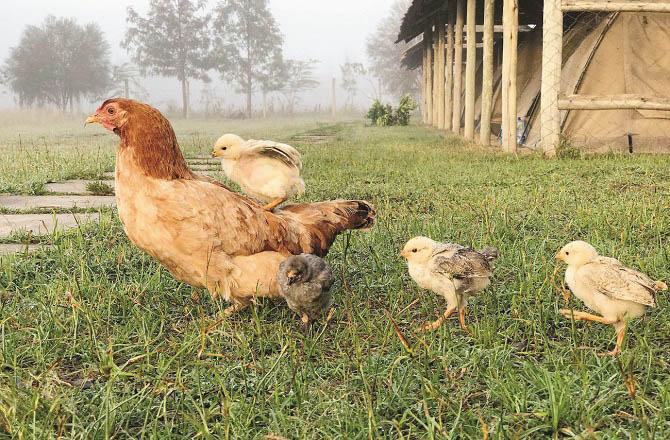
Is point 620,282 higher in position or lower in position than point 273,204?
lower

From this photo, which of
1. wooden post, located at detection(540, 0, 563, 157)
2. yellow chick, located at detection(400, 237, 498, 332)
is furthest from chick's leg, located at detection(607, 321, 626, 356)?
wooden post, located at detection(540, 0, 563, 157)

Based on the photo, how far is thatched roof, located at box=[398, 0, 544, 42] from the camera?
1516 centimetres

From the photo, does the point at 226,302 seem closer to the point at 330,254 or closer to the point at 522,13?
the point at 330,254

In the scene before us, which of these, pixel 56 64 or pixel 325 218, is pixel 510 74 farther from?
pixel 56 64

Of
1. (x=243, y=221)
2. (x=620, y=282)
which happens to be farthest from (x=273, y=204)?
(x=620, y=282)

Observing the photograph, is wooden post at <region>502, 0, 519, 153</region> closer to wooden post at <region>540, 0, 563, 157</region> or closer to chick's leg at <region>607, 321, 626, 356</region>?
wooden post at <region>540, 0, 563, 157</region>

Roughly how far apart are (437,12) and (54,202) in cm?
1689

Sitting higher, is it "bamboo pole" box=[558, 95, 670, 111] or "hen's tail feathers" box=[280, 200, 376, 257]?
"bamboo pole" box=[558, 95, 670, 111]

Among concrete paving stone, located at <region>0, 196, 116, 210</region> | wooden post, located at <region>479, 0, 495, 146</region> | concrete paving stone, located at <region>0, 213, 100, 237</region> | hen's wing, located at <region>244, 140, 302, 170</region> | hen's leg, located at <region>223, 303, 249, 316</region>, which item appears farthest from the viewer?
wooden post, located at <region>479, 0, 495, 146</region>

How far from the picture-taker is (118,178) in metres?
2.94

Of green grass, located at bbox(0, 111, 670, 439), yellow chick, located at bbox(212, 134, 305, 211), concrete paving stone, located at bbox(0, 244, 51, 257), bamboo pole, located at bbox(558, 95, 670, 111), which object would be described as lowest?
green grass, located at bbox(0, 111, 670, 439)

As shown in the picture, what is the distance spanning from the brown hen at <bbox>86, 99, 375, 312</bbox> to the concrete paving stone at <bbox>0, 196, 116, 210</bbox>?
9.44 ft

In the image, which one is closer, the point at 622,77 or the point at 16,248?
the point at 16,248

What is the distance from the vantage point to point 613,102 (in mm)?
8805
